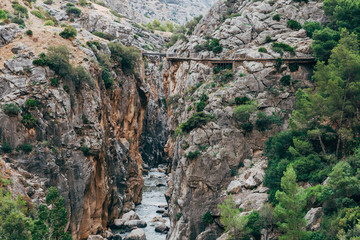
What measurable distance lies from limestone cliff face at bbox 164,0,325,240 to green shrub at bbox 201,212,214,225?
0.53 m

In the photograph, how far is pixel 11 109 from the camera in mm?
40219

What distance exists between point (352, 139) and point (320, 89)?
8295 millimetres

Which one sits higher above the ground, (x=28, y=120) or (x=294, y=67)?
(x=294, y=67)

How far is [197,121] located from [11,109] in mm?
24663

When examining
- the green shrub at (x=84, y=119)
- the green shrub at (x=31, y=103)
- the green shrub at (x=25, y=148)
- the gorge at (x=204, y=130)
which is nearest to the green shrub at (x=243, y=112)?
the gorge at (x=204, y=130)

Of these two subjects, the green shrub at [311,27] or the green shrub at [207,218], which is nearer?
the green shrub at [207,218]

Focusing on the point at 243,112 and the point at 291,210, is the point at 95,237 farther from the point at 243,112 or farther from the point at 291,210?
the point at 291,210

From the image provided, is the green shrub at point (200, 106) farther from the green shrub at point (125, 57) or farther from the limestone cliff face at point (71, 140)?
the green shrub at point (125, 57)

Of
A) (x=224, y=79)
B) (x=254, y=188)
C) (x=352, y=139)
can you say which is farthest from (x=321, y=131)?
(x=224, y=79)

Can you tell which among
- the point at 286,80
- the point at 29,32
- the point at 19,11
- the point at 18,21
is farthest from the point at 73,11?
the point at 286,80

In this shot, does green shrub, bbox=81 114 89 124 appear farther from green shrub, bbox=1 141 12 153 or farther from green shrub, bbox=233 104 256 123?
green shrub, bbox=233 104 256 123

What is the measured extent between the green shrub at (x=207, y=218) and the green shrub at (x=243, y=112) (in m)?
14.5

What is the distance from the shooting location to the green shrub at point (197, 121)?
164 feet

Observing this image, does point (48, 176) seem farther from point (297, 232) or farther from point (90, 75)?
point (297, 232)
